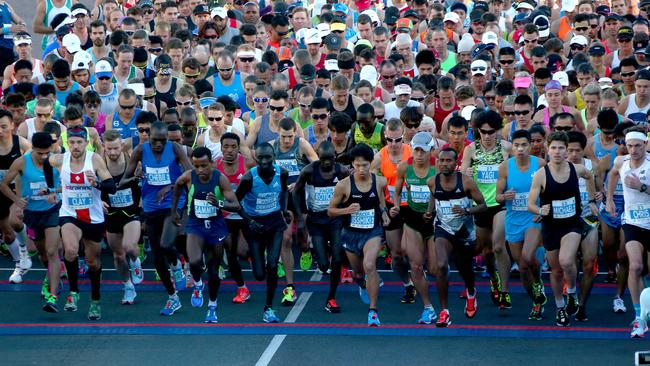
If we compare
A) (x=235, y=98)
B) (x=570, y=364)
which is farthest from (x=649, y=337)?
(x=235, y=98)

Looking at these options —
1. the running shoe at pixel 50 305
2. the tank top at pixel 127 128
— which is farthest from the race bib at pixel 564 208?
the tank top at pixel 127 128

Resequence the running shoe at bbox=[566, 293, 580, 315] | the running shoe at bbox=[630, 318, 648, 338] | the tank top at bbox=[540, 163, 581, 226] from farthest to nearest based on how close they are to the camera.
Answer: the running shoe at bbox=[566, 293, 580, 315] → the tank top at bbox=[540, 163, 581, 226] → the running shoe at bbox=[630, 318, 648, 338]

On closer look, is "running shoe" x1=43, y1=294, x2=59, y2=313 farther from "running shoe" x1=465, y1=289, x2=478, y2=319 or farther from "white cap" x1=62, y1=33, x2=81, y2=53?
"white cap" x1=62, y1=33, x2=81, y2=53

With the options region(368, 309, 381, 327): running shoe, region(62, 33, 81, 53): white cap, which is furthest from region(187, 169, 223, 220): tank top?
region(62, 33, 81, 53): white cap

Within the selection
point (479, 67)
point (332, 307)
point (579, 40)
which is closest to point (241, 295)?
point (332, 307)

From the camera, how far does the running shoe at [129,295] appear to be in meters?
16.2

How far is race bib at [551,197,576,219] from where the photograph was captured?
1462 centimetres

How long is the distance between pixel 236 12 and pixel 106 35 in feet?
7.33

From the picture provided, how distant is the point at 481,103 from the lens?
58.7 feet

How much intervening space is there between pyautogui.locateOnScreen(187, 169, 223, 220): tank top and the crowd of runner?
22 millimetres

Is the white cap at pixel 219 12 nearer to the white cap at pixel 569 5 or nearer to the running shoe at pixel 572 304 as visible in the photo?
the white cap at pixel 569 5

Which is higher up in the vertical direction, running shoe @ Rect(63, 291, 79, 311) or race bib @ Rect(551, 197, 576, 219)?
race bib @ Rect(551, 197, 576, 219)

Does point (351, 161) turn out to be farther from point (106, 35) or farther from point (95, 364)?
point (106, 35)

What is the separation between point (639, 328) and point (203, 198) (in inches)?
184
